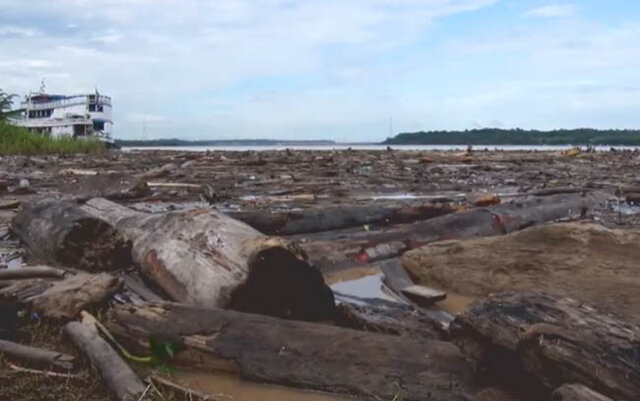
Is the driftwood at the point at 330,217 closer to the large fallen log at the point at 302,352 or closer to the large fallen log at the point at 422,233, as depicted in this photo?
the large fallen log at the point at 422,233

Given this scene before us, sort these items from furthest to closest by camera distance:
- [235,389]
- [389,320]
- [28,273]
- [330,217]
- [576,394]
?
1. [330,217]
2. [28,273]
3. [389,320]
4. [235,389]
5. [576,394]

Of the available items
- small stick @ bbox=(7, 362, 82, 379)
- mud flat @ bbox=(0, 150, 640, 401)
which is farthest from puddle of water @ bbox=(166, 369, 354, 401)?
small stick @ bbox=(7, 362, 82, 379)

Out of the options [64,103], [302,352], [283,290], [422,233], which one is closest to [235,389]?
[302,352]

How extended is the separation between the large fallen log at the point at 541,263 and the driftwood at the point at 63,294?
2.44 metres

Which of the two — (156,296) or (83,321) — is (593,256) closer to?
(156,296)

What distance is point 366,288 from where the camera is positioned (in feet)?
17.4

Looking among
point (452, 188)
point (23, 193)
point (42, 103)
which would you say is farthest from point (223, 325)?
point (42, 103)

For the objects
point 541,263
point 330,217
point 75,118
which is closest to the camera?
point 541,263

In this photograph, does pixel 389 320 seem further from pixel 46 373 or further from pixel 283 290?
pixel 46 373

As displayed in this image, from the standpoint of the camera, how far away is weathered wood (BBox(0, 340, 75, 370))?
11.5 feet

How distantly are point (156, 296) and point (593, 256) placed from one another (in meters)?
3.10

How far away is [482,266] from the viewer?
17.6 feet

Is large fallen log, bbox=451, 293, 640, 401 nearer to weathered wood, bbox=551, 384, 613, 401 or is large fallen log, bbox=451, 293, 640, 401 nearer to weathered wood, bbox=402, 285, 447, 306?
weathered wood, bbox=551, 384, 613, 401

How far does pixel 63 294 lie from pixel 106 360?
1.07m
